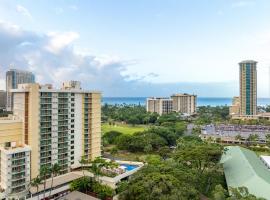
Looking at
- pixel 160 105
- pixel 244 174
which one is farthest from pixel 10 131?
pixel 160 105

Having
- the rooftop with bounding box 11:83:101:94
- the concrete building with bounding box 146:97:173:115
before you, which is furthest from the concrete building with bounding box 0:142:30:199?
the concrete building with bounding box 146:97:173:115

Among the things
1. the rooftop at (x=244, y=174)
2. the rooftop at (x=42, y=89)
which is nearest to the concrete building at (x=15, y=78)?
the rooftop at (x=42, y=89)

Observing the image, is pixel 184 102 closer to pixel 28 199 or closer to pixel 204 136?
pixel 204 136

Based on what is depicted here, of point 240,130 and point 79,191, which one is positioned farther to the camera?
point 240,130

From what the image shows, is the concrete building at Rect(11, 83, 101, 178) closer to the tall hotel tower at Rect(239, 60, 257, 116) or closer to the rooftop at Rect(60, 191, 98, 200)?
the rooftop at Rect(60, 191, 98, 200)

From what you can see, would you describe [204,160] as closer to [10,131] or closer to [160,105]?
[10,131]

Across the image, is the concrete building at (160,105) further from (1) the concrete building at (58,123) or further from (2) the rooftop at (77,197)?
(2) the rooftop at (77,197)

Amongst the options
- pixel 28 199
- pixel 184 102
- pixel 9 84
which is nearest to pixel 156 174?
pixel 28 199
